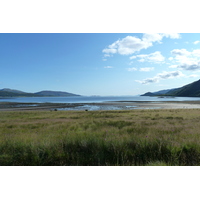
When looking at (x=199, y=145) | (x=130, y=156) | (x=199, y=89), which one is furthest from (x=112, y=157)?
(x=199, y=89)

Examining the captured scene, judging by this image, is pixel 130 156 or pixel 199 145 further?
pixel 199 145

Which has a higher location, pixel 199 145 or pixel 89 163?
pixel 199 145

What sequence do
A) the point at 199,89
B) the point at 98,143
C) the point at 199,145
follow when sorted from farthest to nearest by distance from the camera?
the point at 199,89 → the point at 98,143 → the point at 199,145

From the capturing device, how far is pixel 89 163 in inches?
173

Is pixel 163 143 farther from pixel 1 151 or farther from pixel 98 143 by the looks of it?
pixel 1 151

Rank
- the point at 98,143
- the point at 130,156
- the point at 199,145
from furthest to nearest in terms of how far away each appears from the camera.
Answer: the point at 98,143 → the point at 199,145 → the point at 130,156

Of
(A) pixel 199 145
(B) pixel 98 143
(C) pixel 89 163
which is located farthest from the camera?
(B) pixel 98 143

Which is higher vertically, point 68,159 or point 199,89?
point 199,89

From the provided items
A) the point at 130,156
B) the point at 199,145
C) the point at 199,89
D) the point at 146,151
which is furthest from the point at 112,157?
the point at 199,89

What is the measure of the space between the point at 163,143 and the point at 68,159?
154 inches

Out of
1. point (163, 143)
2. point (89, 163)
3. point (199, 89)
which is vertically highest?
point (199, 89)

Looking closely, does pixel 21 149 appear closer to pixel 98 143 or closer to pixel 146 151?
pixel 98 143

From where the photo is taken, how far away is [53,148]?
505 centimetres

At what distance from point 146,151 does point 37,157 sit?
13.4 feet
